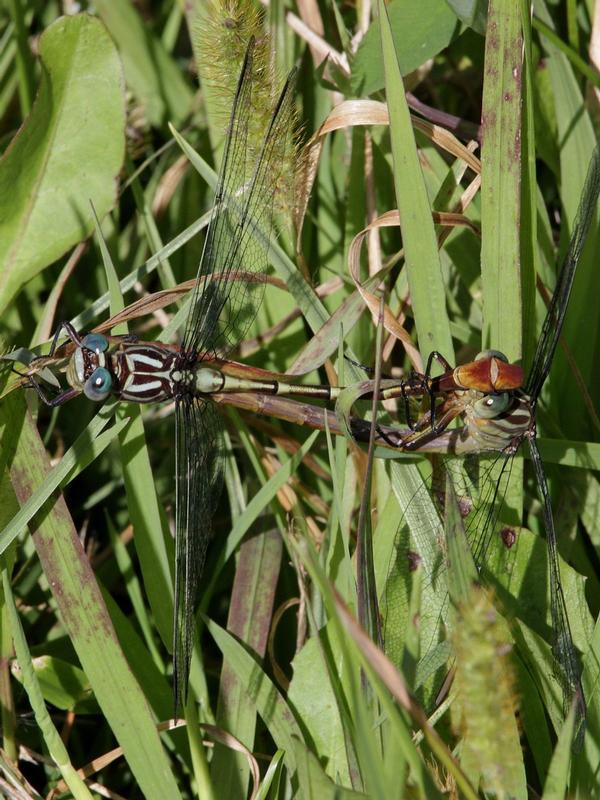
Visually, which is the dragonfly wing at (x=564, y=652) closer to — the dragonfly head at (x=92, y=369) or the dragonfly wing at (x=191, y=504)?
the dragonfly wing at (x=191, y=504)

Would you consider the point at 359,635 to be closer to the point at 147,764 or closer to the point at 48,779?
the point at 147,764

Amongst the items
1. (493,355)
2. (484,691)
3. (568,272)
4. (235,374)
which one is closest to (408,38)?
(568,272)

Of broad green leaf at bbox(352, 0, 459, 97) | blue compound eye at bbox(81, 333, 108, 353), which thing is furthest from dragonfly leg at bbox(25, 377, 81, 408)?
broad green leaf at bbox(352, 0, 459, 97)

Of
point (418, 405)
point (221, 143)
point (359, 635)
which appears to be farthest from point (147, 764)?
point (221, 143)

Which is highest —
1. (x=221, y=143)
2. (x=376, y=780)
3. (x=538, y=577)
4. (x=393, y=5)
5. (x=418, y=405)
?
(x=393, y=5)

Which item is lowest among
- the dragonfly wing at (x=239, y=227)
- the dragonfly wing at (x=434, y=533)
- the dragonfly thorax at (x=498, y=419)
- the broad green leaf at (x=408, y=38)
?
the dragonfly wing at (x=434, y=533)

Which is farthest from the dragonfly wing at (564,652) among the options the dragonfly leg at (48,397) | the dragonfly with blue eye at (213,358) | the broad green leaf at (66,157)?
the broad green leaf at (66,157)
